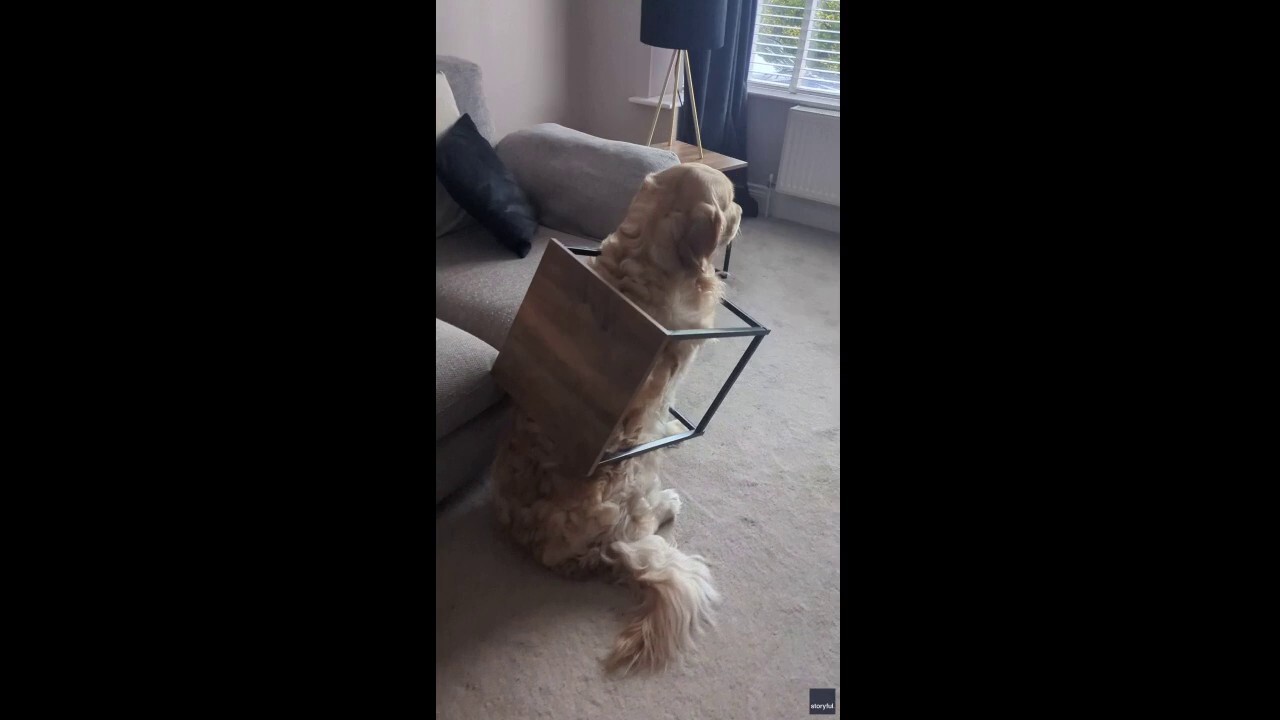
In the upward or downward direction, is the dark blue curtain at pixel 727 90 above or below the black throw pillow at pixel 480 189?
above

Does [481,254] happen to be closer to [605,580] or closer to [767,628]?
[605,580]

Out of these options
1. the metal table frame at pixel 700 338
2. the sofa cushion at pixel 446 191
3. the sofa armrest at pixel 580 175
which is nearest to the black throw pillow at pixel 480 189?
the sofa cushion at pixel 446 191

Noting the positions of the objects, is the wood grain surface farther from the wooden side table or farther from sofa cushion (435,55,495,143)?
the wooden side table

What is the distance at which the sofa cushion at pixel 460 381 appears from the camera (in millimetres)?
1494

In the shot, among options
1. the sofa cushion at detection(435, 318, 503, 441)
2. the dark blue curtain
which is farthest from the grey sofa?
the dark blue curtain

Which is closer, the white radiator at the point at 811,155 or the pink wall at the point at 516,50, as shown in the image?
the pink wall at the point at 516,50

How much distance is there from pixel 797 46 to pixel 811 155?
59cm

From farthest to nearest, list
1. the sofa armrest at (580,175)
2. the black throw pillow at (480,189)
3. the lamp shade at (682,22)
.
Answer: the lamp shade at (682,22)
the sofa armrest at (580,175)
the black throw pillow at (480,189)

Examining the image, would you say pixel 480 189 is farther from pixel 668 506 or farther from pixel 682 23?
pixel 682 23

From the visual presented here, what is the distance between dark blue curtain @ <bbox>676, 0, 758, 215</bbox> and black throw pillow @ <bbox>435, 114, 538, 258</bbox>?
1.63 metres

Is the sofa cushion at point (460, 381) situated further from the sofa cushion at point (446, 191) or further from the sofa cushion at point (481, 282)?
the sofa cushion at point (446, 191)

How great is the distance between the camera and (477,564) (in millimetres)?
1589
